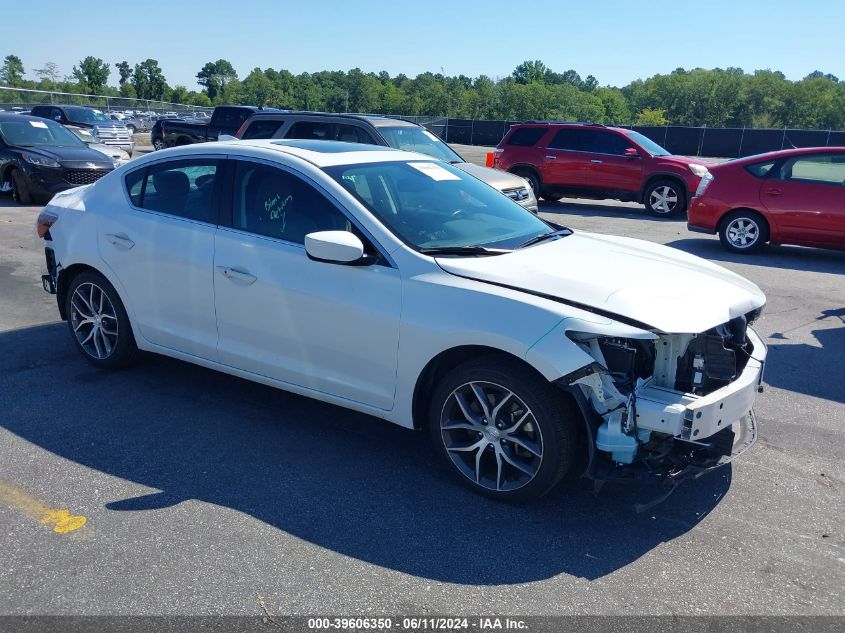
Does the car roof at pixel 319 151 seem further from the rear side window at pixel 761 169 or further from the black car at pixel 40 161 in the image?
the black car at pixel 40 161

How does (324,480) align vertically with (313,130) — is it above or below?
below

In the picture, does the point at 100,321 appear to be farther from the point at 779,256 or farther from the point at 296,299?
the point at 779,256

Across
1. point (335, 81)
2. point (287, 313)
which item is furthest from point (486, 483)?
point (335, 81)

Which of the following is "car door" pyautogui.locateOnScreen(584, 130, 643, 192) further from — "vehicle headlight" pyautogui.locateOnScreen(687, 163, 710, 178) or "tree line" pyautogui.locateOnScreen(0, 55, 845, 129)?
"tree line" pyautogui.locateOnScreen(0, 55, 845, 129)

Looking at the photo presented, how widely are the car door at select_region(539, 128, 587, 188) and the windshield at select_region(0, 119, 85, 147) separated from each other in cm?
991

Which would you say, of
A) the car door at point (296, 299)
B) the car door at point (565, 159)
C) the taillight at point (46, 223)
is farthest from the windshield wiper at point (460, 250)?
the car door at point (565, 159)

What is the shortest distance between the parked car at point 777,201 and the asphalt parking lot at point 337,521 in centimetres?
570

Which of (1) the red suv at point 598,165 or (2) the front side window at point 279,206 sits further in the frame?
(1) the red suv at point 598,165

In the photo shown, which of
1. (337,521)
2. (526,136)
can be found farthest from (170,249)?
(526,136)

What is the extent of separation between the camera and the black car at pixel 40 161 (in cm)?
1398

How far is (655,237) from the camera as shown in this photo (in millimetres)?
12609


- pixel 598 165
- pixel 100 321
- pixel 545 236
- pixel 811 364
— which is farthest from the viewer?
pixel 598 165

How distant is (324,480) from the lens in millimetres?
4074

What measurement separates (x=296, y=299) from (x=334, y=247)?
0.47m
